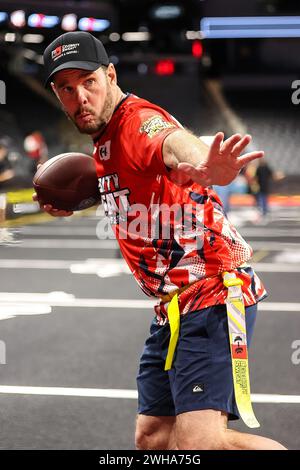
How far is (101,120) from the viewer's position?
2.73 m

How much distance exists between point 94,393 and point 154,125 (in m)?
2.47

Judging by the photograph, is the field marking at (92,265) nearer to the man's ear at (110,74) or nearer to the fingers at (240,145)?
the man's ear at (110,74)

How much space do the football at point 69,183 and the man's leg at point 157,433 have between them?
106cm

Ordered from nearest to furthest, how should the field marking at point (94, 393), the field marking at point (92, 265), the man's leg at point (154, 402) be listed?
the man's leg at point (154, 402), the field marking at point (94, 393), the field marking at point (92, 265)

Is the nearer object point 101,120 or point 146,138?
point 146,138

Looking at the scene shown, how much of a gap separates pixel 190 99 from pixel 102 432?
2554 centimetres

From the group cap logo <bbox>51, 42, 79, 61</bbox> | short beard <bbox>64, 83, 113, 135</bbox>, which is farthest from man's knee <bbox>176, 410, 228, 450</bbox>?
cap logo <bbox>51, 42, 79, 61</bbox>

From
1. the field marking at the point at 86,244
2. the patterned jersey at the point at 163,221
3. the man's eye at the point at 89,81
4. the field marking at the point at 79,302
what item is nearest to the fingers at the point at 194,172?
the patterned jersey at the point at 163,221

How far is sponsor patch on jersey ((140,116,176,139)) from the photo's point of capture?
8.38 ft

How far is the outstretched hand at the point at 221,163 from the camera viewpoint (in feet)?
7.39

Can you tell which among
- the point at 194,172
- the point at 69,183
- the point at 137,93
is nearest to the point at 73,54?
the point at 194,172

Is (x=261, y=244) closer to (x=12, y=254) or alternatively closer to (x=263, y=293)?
(x=12, y=254)

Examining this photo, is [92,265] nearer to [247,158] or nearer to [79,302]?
[79,302]
